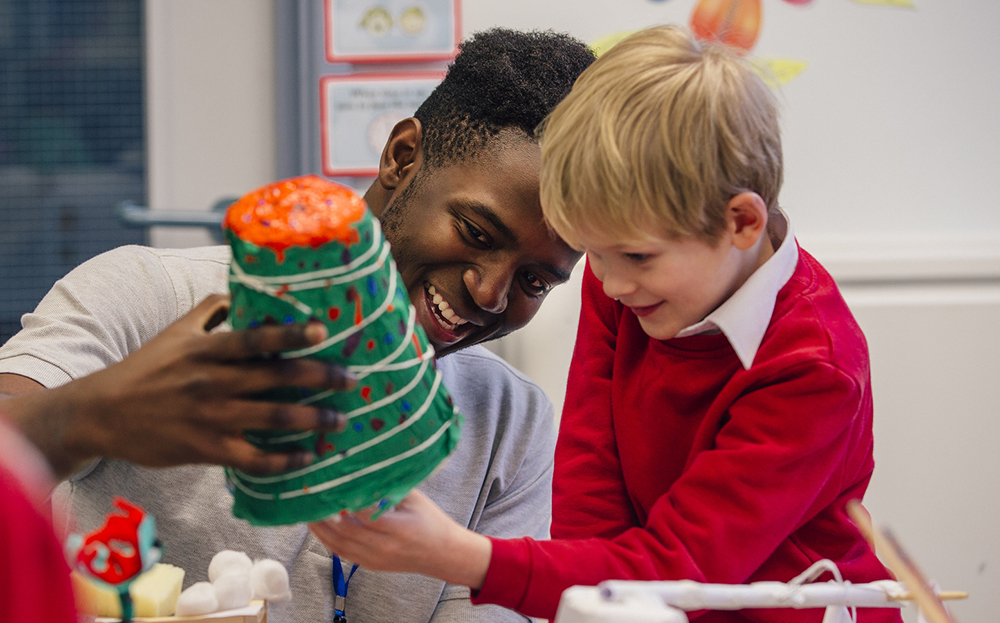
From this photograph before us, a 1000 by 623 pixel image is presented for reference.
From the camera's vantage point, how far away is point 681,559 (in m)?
0.69

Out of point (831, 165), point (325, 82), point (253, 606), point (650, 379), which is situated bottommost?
point (253, 606)

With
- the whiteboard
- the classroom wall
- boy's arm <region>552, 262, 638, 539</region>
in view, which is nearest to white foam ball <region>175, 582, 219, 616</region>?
boy's arm <region>552, 262, 638, 539</region>

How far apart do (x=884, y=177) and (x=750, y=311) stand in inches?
38.9

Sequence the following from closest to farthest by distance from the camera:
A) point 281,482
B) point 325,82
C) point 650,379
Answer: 1. point 281,482
2. point 650,379
3. point 325,82

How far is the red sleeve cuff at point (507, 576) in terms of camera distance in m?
0.68

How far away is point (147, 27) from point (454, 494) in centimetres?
124

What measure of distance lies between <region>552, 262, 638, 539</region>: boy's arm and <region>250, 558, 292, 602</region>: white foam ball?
31cm

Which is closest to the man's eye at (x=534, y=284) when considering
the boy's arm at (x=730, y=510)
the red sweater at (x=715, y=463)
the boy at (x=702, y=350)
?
the red sweater at (x=715, y=463)

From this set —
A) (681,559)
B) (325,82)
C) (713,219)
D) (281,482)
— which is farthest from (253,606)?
(325,82)

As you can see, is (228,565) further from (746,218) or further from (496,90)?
(496,90)

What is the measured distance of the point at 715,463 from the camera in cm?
72

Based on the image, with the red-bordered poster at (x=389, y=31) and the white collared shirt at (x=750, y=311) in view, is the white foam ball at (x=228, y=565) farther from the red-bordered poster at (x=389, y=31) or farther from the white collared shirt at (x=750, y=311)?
the red-bordered poster at (x=389, y=31)

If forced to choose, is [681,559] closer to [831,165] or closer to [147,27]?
[831,165]

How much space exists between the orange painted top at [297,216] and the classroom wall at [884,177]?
0.96 m
